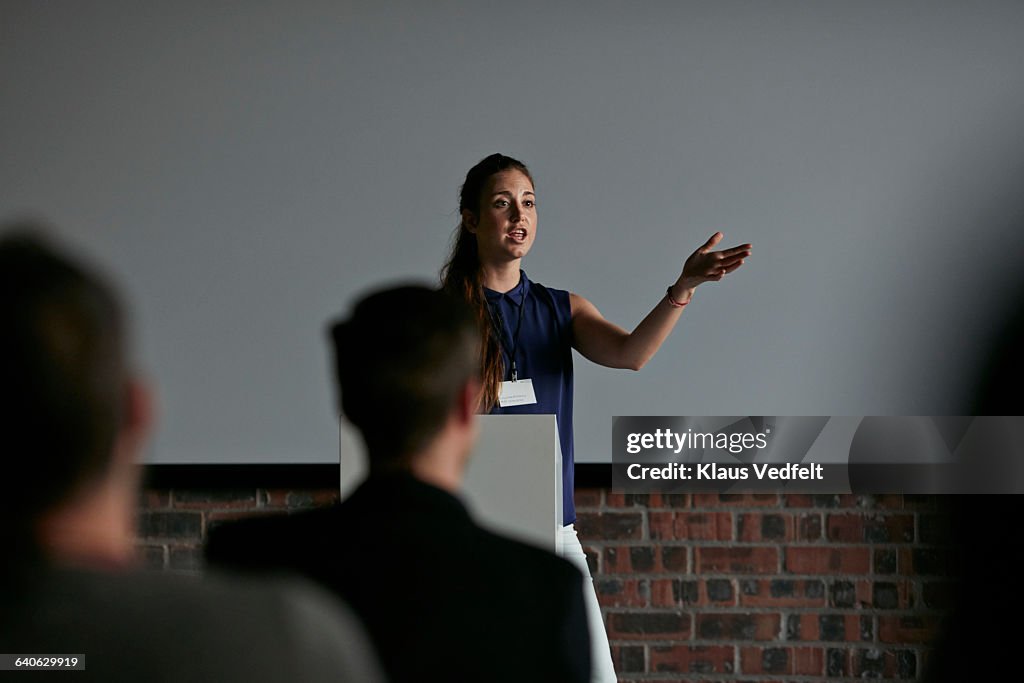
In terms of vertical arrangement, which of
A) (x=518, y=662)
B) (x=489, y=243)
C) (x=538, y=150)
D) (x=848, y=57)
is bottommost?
(x=518, y=662)

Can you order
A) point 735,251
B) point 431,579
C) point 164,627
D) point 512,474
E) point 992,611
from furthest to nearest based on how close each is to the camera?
point 735,251, point 512,474, point 431,579, point 992,611, point 164,627

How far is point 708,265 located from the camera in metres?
2.53

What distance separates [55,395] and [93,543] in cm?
8

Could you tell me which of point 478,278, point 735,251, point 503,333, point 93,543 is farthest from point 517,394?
point 93,543

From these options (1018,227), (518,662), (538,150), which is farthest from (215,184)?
(518,662)

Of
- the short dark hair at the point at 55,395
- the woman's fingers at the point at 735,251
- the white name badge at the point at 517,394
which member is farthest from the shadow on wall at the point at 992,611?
the white name badge at the point at 517,394

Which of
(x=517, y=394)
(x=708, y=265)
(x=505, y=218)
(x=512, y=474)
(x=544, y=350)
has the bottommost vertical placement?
(x=512, y=474)

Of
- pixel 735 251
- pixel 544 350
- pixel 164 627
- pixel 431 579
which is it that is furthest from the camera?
pixel 544 350

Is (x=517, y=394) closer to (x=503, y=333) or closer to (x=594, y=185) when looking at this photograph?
(x=503, y=333)

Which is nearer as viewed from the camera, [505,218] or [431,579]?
[431,579]

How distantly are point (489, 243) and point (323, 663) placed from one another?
221 centimetres

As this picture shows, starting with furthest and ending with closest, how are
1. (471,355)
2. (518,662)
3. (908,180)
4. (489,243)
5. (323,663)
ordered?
(908,180), (489,243), (471,355), (518,662), (323,663)

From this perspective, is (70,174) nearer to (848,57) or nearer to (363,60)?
(363,60)

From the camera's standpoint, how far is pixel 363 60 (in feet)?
12.6
